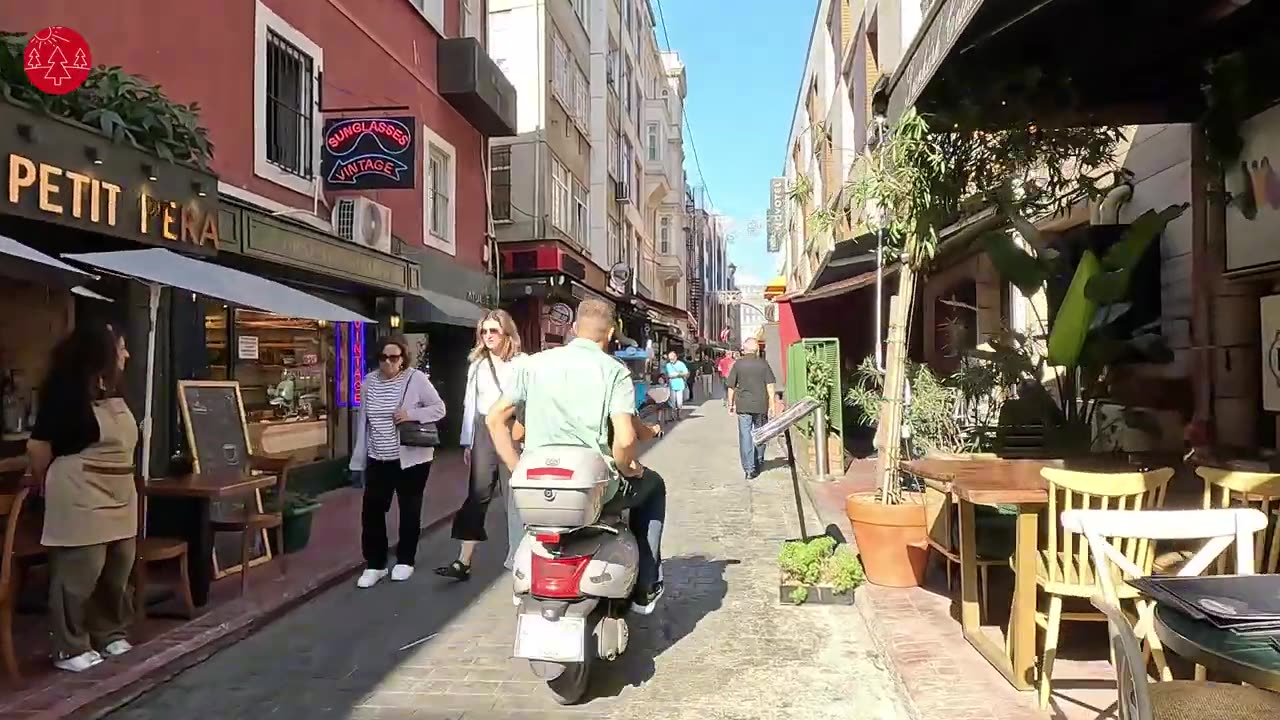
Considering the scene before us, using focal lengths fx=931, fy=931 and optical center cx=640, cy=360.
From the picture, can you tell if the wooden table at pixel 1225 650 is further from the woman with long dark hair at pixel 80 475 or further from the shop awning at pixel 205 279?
the shop awning at pixel 205 279

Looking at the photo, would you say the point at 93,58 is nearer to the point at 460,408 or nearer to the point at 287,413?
the point at 287,413

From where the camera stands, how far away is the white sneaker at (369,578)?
6656 mm

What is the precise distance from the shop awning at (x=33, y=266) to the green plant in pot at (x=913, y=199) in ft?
15.7

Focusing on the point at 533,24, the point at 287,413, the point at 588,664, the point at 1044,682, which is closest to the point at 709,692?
the point at 588,664

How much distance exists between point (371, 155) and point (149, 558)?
6.07m

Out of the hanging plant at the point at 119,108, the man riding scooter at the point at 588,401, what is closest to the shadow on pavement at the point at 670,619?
the man riding scooter at the point at 588,401

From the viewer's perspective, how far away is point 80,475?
4770 mm

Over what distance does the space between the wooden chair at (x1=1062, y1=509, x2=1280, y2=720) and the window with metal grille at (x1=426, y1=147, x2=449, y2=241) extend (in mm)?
12237

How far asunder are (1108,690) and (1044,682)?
0.54m

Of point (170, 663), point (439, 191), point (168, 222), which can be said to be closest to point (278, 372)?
point (168, 222)

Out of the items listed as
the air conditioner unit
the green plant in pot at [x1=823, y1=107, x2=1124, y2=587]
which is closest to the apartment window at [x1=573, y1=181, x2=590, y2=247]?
the air conditioner unit

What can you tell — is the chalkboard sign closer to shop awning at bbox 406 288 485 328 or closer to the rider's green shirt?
the rider's green shirt

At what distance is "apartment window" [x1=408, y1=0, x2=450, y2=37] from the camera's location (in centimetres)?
1384

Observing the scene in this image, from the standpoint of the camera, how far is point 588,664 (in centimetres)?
444
